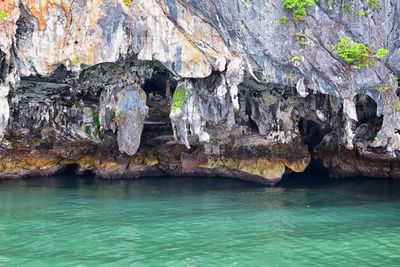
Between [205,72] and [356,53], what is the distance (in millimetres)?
5147

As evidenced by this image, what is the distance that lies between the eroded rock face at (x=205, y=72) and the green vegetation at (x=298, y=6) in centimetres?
21

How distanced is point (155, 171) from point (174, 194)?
7.44 metres

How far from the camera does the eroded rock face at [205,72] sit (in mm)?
14070

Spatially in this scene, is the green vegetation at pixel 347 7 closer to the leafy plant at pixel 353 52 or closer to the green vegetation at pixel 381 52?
the leafy plant at pixel 353 52

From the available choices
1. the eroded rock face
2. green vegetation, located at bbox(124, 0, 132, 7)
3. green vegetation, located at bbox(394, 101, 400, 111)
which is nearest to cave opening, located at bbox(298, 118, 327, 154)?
the eroded rock face

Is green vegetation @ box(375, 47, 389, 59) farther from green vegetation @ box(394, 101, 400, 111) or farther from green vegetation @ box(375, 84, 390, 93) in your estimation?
green vegetation @ box(394, 101, 400, 111)

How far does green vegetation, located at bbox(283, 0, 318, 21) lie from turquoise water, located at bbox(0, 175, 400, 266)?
6.45m

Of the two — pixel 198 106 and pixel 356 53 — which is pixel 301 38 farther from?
pixel 198 106

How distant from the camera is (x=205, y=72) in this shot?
14.8 m

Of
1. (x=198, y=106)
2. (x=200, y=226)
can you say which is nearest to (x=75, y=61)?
(x=198, y=106)

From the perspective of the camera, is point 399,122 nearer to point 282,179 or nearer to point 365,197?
point 365,197

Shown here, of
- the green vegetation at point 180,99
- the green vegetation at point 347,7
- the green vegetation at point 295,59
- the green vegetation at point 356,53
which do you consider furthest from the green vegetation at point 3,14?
the green vegetation at point 347,7

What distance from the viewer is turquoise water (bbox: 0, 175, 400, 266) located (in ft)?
29.1

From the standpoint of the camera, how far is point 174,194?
17.0 m
